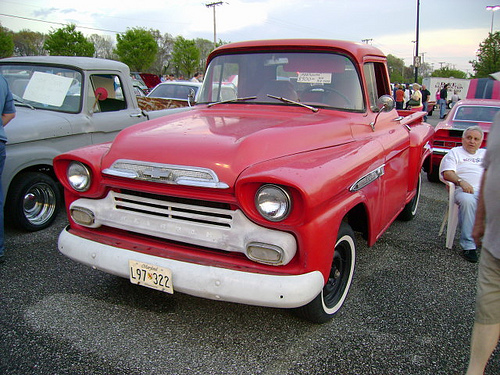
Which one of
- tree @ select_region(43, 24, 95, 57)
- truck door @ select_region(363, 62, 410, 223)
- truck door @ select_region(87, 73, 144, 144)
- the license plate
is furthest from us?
tree @ select_region(43, 24, 95, 57)

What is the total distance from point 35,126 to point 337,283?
3411mm

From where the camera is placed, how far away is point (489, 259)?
1897mm

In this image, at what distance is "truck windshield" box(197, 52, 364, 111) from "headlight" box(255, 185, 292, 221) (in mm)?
1410

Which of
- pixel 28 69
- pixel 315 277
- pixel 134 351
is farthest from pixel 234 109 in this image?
pixel 28 69

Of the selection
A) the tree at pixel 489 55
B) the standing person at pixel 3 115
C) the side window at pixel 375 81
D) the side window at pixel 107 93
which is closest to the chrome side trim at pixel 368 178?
the side window at pixel 375 81

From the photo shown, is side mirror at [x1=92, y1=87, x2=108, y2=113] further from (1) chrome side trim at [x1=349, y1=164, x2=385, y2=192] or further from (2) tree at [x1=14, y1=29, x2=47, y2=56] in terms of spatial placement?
(2) tree at [x1=14, y1=29, x2=47, y2=56]

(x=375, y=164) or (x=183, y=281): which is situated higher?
(x=375, y=164)

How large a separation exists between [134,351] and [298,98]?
87.1 inches

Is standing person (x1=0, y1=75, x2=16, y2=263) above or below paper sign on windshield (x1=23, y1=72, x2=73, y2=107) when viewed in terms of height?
below

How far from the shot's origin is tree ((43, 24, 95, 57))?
45844mm

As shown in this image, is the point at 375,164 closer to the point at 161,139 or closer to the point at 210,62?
the point at 161,139

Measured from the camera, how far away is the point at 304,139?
9.01 ft

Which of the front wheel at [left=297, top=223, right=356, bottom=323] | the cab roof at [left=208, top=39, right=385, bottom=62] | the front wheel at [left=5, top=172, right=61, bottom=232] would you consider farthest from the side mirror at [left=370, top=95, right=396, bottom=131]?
the front wheel at [left=5, top=172, right=61, bottom=232]

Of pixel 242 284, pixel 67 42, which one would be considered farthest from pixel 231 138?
pixel 67 42
